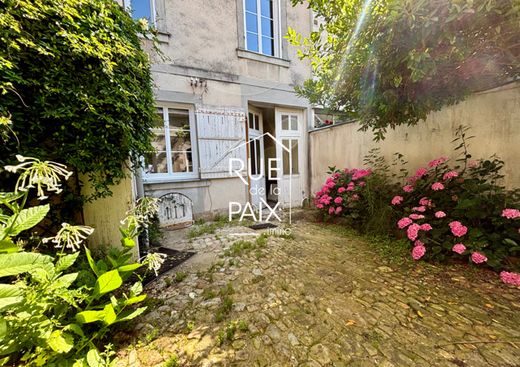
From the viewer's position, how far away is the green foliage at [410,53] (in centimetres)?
143

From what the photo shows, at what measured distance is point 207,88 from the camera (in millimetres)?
4270

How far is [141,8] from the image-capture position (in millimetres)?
3682

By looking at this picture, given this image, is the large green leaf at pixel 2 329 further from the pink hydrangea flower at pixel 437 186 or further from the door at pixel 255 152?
the door at pixel 255 152

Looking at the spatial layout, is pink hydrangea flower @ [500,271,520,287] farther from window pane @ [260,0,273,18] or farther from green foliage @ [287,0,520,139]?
window pane @ [260,0,273,18]

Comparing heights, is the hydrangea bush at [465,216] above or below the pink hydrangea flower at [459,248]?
above

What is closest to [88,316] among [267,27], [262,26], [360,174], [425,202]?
[425,202]

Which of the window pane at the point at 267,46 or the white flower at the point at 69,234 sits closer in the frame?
the white flower at the point at 69,234

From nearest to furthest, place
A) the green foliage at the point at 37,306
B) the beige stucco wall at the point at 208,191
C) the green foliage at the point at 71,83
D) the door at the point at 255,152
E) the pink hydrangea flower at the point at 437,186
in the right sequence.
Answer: the green foliage at the point at 37,306
the green foliage at the point at 71,83
the pink hydrangea flower at the point at 437,186
the beige stucco wall at the point at 208,191
the door at the point at 255,152

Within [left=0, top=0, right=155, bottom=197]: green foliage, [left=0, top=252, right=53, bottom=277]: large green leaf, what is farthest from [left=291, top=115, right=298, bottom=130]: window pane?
[left=0, top=252, right=53, bottom=277]: large green leaf

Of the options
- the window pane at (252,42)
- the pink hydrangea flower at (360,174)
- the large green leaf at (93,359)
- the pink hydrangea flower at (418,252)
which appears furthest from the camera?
the window pane at (252,42)

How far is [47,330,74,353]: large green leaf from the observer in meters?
1.00

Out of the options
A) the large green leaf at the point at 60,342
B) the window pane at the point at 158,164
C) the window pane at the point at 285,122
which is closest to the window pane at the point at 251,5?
the window pane at the point at 285,122

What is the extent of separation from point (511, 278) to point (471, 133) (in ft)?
6.15

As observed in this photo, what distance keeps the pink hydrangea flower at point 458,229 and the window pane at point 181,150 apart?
169 inches
